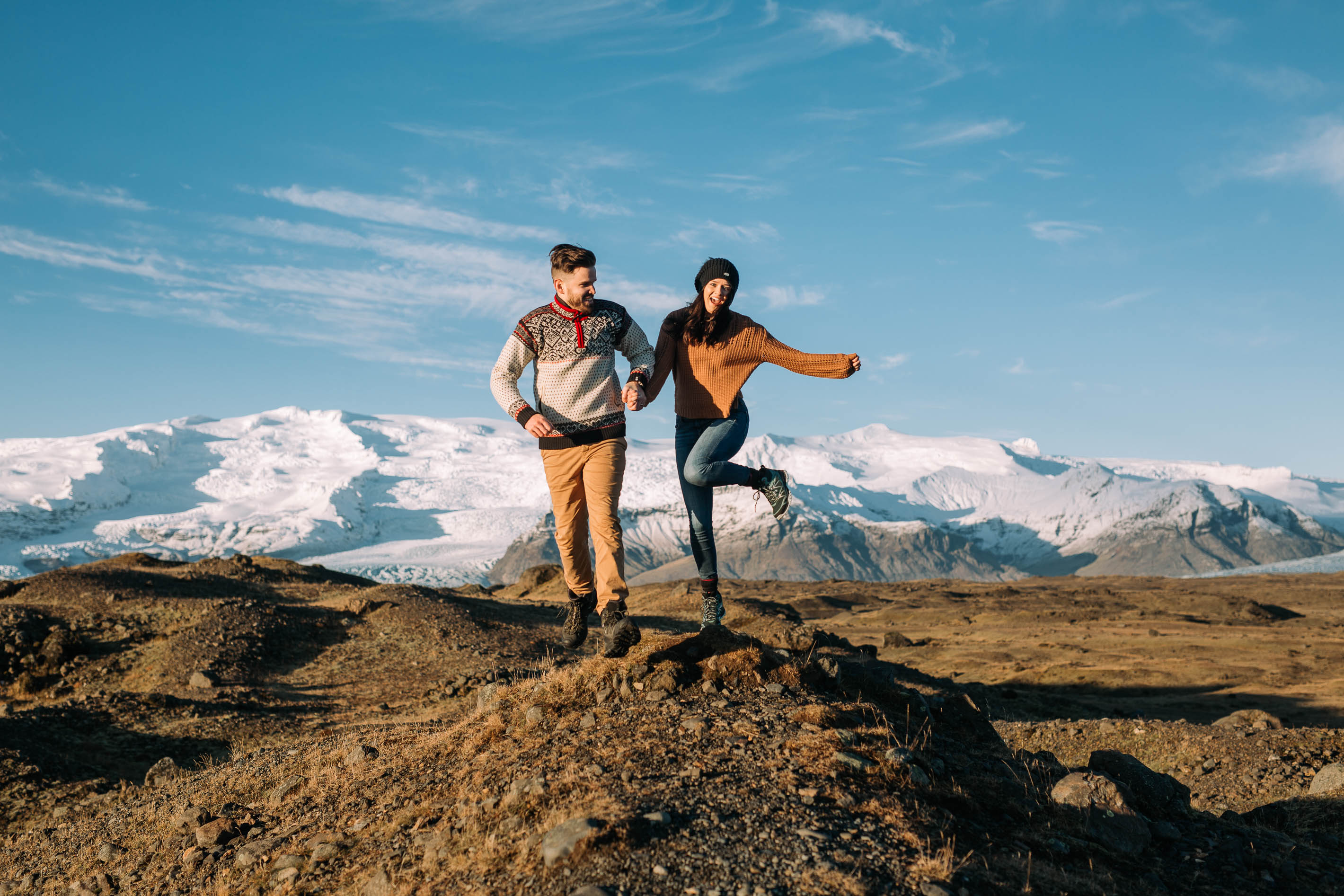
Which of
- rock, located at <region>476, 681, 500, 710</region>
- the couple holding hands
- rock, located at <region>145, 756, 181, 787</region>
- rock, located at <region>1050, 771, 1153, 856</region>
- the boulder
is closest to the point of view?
rock, located at <region>1050, 771, 1153, 856</region>

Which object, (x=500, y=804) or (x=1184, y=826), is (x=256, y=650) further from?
(x=1184, y=826)

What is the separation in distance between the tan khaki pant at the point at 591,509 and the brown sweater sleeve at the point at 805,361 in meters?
1.69

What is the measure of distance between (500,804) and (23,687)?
63.1 feet

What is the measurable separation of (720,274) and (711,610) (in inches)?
128

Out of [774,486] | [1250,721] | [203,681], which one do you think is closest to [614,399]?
[774,486]

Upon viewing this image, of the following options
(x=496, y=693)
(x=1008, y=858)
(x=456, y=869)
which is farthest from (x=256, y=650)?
(x=1008, y=858)

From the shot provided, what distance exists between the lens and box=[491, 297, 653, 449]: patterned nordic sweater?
7.53 metres

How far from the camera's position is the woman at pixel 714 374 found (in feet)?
25.8

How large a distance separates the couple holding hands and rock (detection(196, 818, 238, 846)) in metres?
3.11

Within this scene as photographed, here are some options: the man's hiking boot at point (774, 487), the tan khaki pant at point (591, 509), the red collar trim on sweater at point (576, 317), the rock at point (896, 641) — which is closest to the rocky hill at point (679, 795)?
the tan khaki pant at point (591, 509)

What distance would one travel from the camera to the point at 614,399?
765 centimetres

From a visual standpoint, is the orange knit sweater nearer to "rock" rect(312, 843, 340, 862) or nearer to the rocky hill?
the rocky hill

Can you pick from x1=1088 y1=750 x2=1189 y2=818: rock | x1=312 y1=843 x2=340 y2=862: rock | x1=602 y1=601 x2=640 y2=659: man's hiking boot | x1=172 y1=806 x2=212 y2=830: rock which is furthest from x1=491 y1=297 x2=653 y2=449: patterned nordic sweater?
x1=1088 y1=750 x2=1189 y2=818: rock

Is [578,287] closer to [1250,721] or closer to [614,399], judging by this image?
[614,399]
